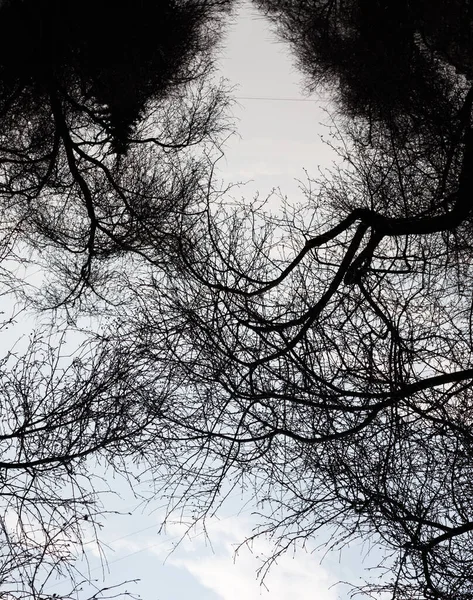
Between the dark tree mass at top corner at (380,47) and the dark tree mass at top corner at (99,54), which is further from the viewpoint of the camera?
the dark tree mass at top corner at (99,54)

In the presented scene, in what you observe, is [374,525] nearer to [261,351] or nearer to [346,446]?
[346,446]

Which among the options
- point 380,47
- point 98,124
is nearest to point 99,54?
point 98,124

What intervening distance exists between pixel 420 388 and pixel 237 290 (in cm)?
204

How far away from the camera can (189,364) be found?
20.6 feet

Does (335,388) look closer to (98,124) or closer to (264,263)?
(264,263)

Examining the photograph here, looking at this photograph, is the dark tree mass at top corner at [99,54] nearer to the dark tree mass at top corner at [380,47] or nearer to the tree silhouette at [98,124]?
the tree silhouette at [98,124]

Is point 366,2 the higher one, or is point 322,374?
point 366,2

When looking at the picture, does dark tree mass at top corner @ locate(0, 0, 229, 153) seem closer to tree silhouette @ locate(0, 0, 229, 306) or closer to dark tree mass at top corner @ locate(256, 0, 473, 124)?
tree silhouette @ locate(0, 0, 229, 306)

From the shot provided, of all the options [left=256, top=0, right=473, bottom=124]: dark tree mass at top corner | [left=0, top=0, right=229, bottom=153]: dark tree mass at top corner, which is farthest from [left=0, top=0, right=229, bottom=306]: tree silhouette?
[left=256, top=0, right=473, bottom=124]: dark tree mass at top corner

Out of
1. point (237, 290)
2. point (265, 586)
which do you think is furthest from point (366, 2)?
point (265, 586)

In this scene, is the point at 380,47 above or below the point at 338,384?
above

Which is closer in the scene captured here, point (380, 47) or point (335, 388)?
point (335, 388)

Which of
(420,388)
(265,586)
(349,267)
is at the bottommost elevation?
(265,586)

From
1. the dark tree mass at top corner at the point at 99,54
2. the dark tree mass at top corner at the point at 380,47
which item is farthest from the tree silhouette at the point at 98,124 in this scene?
the dark tree mass at top corner at the point at 380,47
